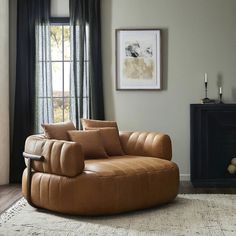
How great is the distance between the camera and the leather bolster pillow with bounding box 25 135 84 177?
3.65 metres

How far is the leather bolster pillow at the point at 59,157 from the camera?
144 inches

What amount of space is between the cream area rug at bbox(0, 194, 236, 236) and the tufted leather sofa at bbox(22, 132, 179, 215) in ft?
0.29

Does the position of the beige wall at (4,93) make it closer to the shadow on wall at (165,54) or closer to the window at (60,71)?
the window at (60,71)

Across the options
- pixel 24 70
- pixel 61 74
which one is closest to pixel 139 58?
pixel 61 74

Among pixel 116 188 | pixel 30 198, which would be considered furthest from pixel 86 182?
pixel 30 198

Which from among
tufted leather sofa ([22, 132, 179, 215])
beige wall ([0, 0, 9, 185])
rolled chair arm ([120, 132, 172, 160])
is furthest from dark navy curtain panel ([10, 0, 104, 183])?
tufted leather sofa ([22, 132, 179, 215])

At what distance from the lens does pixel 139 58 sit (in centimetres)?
562

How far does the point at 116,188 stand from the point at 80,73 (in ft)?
7.38

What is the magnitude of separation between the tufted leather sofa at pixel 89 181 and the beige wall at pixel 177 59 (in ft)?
5.03

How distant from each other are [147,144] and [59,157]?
42.5 inches

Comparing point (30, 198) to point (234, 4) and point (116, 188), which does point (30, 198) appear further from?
point (234, 4)

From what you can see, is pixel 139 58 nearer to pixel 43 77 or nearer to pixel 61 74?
pixel 61 74

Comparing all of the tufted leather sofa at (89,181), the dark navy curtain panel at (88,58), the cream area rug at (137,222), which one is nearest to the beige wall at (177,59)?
the dark navy curtain panel at (88,58)

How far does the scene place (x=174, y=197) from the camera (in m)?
4.19
